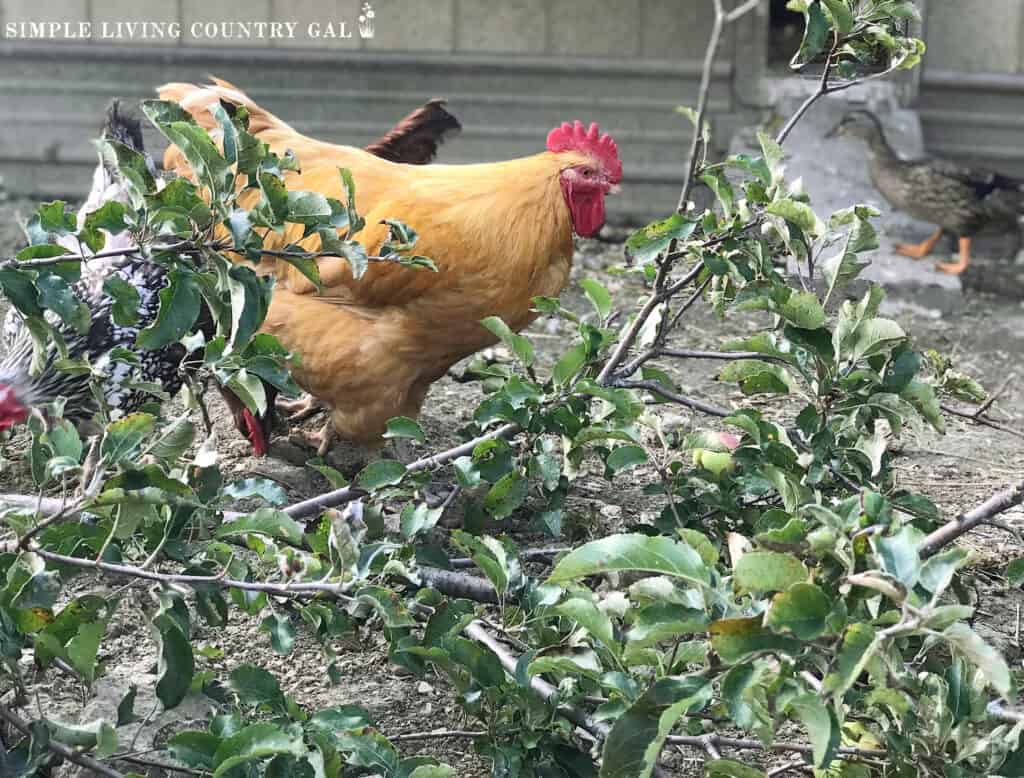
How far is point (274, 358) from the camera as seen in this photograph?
87.1 inches

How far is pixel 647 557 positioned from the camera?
1714 mm

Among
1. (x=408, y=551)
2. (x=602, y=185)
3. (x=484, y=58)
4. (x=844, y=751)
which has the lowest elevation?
(x=844, y=751)

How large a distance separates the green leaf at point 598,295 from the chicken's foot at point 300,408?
140 cm

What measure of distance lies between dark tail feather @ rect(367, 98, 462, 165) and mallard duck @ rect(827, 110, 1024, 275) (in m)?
3.07

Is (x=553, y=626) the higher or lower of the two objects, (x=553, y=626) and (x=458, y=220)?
the lower

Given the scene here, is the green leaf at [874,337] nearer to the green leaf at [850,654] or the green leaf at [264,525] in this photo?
the green leaf at [850,654]

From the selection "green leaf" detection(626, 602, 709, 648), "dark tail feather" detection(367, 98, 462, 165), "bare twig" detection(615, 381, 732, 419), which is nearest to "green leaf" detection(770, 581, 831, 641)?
"green leaf" detection(626, 602, 709, 648)

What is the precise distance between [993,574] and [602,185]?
1407 millimetres

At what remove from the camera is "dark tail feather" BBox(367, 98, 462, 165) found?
13.7 ft

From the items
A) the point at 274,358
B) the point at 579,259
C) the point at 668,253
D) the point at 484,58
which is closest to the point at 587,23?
the point at 484,58

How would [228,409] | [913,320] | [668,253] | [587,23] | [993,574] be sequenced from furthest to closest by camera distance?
[587,23]
[913,320]
[228,409]
[993,574]
[668,253]

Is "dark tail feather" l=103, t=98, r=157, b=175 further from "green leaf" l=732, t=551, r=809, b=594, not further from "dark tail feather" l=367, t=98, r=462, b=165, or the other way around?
"green leaf" l=732, t=551, r=809, b=594

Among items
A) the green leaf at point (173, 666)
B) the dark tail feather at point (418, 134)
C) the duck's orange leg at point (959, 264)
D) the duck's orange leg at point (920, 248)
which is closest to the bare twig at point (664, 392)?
the green leaf at point (173, 666)

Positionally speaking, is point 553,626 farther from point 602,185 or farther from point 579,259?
point 579,259
